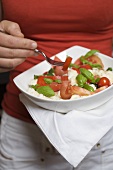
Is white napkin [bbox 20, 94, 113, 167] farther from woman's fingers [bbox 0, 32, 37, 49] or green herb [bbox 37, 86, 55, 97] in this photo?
woman's fingers [bbox 0, 32, 37, 49]

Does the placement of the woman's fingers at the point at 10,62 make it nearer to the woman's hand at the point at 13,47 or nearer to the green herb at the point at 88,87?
the woman's hand at the point at 13,47

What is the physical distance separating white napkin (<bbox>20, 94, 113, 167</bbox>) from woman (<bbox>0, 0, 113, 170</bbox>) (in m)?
0.16

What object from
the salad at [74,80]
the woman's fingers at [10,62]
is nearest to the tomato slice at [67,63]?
the salad at [74,80]

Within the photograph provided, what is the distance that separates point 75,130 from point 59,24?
0.28m

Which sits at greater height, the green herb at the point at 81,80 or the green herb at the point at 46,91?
the green herb at the point at 81,80

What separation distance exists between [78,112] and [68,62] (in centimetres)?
14

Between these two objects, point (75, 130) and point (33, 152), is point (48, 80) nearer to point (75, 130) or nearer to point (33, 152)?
point (75, 130)

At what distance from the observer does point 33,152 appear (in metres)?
0.94

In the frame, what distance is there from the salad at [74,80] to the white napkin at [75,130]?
0.14ft

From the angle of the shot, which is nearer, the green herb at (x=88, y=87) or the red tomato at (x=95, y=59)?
the green herb at (x=88, y=87)

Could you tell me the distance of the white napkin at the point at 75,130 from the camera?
726mm

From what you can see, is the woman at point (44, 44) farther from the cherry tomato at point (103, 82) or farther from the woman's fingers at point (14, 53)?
the cherry tomato at point (103, 82)

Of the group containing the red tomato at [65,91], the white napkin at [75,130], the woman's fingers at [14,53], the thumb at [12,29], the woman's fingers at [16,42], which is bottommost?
the white napkin at [75,130]

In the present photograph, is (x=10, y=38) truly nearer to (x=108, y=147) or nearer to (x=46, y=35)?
(x=46, y=35)
